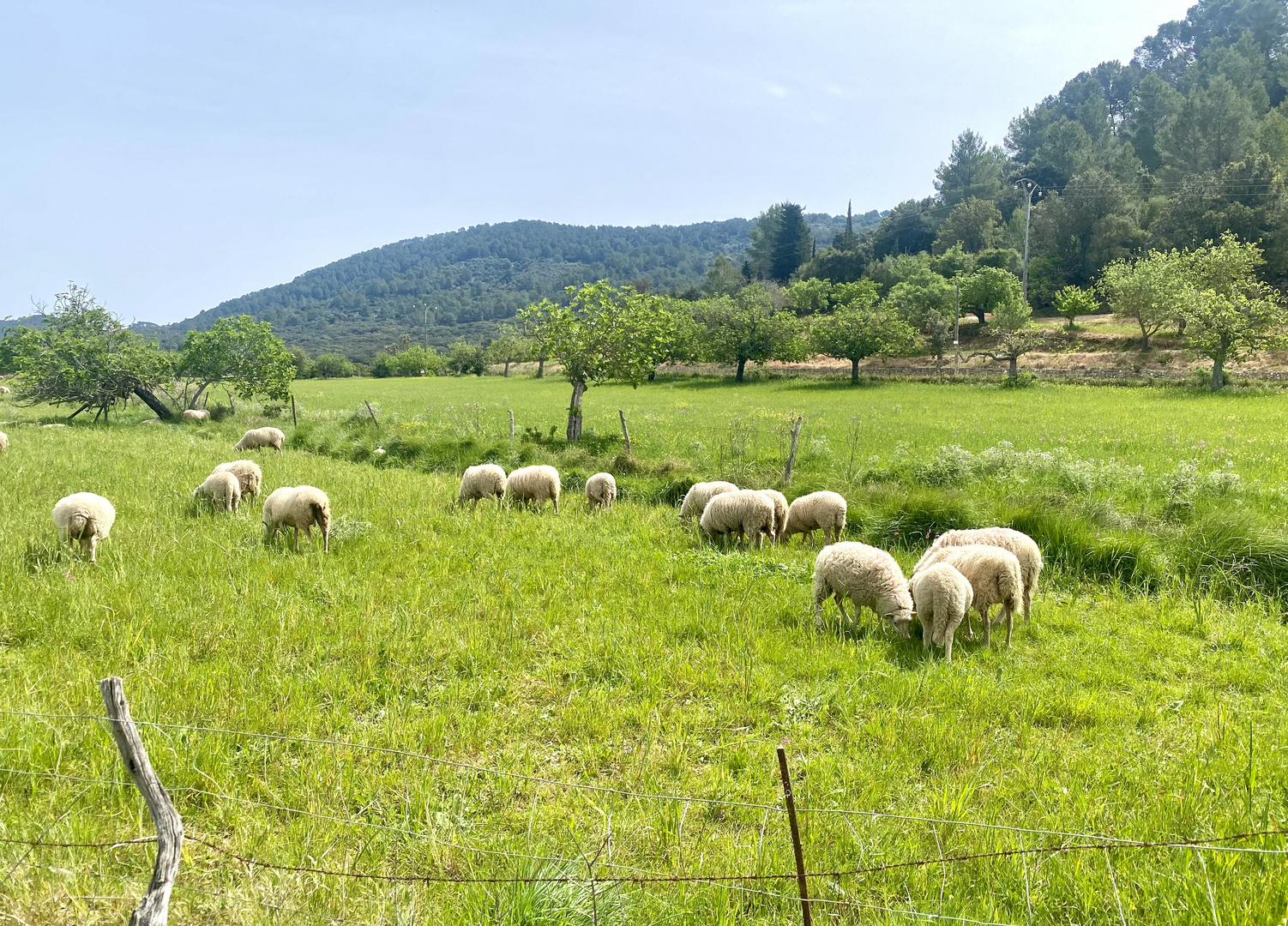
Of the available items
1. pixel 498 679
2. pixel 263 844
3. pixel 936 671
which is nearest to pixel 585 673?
pixel 498 679

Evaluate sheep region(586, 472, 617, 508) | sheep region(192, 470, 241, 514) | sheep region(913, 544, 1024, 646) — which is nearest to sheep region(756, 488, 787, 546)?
sheep region(586, 472, 617, 508)

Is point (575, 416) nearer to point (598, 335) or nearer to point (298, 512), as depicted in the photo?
point (598, 335)

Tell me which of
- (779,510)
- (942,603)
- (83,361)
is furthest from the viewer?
(83,361)

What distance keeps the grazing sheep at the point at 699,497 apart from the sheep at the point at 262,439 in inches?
716

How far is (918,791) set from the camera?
4.62m

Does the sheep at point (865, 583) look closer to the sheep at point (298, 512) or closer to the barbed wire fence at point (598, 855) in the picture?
the barbed wire fence at point (598, 855)

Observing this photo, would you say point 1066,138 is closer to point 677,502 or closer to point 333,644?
point 677,502

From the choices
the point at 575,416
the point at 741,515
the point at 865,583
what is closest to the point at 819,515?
the point at 741,515

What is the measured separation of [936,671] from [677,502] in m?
8.91

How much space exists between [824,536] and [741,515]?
7.00ft

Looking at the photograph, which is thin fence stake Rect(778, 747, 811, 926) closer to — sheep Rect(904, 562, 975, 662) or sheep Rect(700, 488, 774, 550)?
sheep Rect(904, 562, 975, 662)

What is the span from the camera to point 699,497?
42.6 ft

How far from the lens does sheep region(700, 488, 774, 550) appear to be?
11.3 meters

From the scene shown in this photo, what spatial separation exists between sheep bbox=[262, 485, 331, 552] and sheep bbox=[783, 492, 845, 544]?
8278 millimetres
